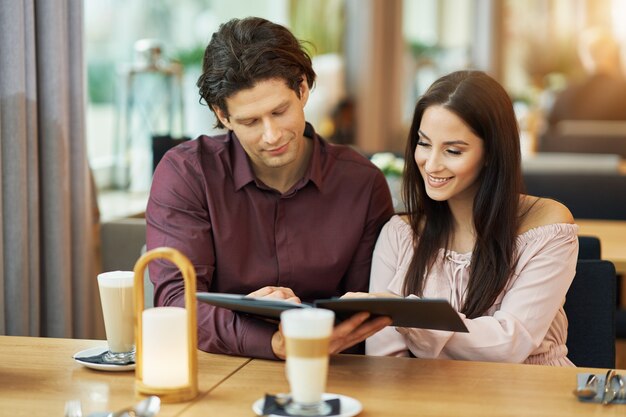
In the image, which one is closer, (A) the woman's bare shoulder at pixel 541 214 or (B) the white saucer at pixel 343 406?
(B) the white saucer at pixel 343 406

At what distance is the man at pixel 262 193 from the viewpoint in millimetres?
2137

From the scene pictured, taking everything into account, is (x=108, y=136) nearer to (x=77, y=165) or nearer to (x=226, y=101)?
(x=77, y=165)

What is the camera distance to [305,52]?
2.27m

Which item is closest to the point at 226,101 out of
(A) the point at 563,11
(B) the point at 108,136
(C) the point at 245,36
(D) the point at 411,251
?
(C) the point at 245,36

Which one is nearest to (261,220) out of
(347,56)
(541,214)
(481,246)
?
(481,246)

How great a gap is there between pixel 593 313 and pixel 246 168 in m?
0.85

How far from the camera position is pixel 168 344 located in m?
1.55

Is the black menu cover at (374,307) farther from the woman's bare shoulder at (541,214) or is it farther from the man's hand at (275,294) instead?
the woman's bare shoulder at (541,214)

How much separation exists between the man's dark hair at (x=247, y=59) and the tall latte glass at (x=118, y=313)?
560 millimetres

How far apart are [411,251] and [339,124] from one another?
4671 mm

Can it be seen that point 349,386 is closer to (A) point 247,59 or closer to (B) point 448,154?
(B) point 448,154

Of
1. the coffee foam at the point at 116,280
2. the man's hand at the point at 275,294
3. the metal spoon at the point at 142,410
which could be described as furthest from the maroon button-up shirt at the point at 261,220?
the metal spoon at the point at 142,410

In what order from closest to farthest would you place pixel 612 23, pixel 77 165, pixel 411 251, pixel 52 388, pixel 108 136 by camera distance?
pixel 52 388 < pixel 411 251 < pixel 77 165 < pixel 108 136 < pixel 612 23

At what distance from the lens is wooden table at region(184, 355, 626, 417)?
60.4 inches
